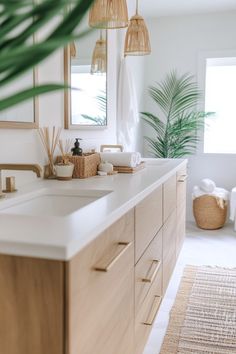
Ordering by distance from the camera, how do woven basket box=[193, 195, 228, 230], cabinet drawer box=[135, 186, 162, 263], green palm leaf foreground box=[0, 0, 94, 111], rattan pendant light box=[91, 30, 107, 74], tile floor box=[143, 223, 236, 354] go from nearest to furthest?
green palm leaf foreground box=[0, 0, 94, 111], cabinet drawer box=[135, 186, 162, 263], tile floor box=[143, 223, 236, 354], rattan pendant light box=[91, 30, 107, 74], woven basket box=[193, 195, 228, 230]

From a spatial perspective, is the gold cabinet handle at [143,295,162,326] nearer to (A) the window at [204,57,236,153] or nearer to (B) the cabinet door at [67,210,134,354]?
(B) the cabinet door at [67,210,134,354]

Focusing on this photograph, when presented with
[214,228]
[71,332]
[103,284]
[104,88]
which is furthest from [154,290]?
[214,228]

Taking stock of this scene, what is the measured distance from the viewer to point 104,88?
3.03m

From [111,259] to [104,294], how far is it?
10 cm

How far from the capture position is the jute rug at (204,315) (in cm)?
211

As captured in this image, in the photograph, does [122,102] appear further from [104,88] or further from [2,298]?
[2,298]

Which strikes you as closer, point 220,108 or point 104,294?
point 104,294

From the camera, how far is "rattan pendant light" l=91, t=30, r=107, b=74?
280 cm

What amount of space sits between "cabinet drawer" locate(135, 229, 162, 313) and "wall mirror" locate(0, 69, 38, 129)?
2.65 feet

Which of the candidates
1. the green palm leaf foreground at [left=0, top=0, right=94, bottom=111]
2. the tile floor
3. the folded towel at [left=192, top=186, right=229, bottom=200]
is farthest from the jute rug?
the green palm leaf foreground at [left=0, top=0, right=94, bottom=111]

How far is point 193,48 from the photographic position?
4.63m

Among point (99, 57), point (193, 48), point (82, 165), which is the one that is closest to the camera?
point (82, 165)

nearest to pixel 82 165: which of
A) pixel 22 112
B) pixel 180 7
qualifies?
pixel 22 112

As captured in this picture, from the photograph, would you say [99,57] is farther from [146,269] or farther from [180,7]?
[180,7]
